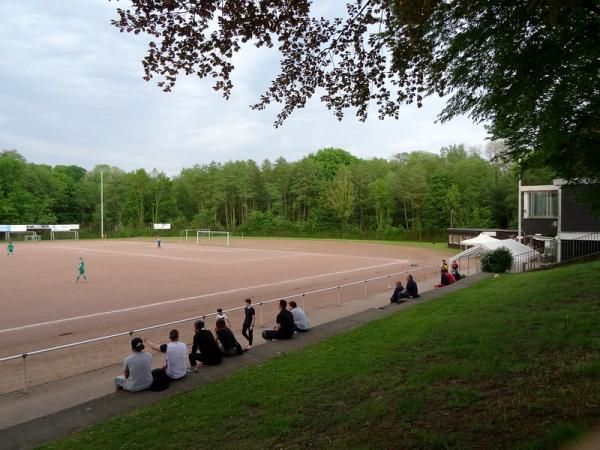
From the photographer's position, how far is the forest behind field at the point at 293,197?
76.2 metres

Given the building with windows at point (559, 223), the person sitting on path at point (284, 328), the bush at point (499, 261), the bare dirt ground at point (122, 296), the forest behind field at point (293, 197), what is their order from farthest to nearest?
the forest behind field at point (293, 197), the building with windows at point (559, 223), the bush at point (499, 261), the bare dirt ground at point (122, 296), the person sitting on path at point (284, 328)

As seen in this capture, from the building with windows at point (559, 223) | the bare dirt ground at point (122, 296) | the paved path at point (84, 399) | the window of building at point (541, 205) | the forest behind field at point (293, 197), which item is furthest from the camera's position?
the forest behind field at point (293, 197)

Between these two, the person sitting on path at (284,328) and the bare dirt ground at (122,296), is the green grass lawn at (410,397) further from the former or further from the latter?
the bare dirt ground at (122,296)

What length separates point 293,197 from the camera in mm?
100562

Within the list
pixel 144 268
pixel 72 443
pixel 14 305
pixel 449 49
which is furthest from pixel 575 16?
pixel 144 268

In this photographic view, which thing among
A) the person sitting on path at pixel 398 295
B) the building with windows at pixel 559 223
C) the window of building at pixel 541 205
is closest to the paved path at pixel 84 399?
the person sitting on path at pixel 398 295

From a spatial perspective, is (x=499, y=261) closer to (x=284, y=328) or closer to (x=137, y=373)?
(x=284, y=328)

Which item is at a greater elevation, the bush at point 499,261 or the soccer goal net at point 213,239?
the bush at point 499,261

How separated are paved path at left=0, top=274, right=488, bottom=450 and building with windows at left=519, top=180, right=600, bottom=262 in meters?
18.5

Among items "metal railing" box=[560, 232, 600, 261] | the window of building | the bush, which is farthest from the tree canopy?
the window of building

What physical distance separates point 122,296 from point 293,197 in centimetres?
8007

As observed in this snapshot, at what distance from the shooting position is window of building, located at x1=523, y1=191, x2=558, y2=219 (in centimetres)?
3484

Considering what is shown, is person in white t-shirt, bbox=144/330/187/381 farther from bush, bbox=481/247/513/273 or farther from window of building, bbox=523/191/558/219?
window of building, bbox=523/191/558/219

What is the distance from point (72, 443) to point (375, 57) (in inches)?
259
